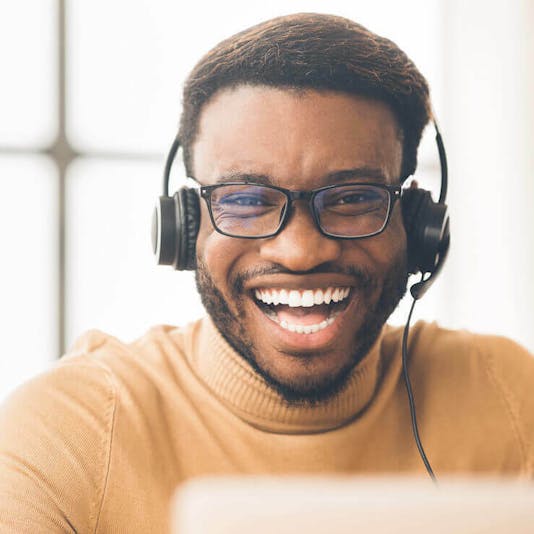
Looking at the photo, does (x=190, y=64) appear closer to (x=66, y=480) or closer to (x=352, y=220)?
(x=352, y=220)

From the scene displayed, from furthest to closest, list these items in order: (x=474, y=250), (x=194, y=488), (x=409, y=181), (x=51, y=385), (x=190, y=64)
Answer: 1. (x=474, y=250)
2. (x=190, y=64)
3. (x=409, y=181)
4. (x=51, y=385)
5. (x=194, y=488)

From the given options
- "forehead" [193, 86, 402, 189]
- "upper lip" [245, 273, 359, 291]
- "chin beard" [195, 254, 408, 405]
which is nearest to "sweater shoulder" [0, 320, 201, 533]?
"chin beard" [195, 254, 408, 405]

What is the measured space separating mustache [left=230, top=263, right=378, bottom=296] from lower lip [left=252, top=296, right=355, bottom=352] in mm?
35

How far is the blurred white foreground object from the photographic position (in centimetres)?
32

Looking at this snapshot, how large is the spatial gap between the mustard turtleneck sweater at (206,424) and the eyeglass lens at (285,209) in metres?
0.20

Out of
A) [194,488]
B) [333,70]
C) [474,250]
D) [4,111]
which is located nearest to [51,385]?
[333,70]

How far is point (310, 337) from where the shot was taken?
1.09m

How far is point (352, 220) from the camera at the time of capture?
108 cm

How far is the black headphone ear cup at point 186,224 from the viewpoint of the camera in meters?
1.13

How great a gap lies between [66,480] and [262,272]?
40 centimetres

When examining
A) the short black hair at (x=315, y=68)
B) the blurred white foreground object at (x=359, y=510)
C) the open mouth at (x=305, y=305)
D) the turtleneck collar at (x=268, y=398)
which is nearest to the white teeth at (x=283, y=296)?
the open mouth at (x=305, y=305)

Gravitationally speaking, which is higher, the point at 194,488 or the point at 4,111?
the point at 4,111

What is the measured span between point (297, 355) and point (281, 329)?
47mm

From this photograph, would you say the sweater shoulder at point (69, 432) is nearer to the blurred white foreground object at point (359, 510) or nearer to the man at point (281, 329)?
the man at point (281, 329)
